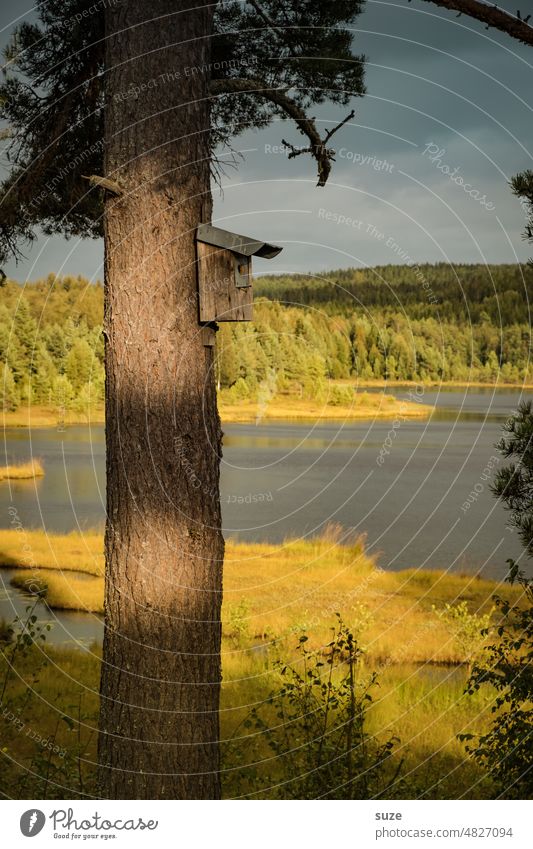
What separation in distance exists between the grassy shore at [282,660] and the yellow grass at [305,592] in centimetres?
3

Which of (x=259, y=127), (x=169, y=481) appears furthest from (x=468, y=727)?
(x=259, y=127)

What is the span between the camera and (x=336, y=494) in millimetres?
35031

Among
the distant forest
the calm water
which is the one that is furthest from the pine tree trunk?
the distant forest

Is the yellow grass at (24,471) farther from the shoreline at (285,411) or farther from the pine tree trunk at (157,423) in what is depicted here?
the pine tree trunk at (157,423)

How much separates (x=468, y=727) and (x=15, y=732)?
3.77m

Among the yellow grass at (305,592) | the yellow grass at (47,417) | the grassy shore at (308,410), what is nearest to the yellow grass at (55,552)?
the yellow grass at (305,592)

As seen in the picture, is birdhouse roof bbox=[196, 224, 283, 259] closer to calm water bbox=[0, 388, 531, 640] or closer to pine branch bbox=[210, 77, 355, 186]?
pine branch bbox=[210, 77, 355, 186]

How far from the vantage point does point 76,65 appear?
5.20m

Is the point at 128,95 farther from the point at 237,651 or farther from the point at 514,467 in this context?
the point at 237,651

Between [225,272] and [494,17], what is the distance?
1743mm

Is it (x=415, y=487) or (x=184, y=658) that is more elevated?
(x=184, y=658)

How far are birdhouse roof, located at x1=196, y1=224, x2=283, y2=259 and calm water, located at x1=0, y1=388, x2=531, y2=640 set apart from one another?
6.43m

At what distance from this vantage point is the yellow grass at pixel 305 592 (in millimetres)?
10641
